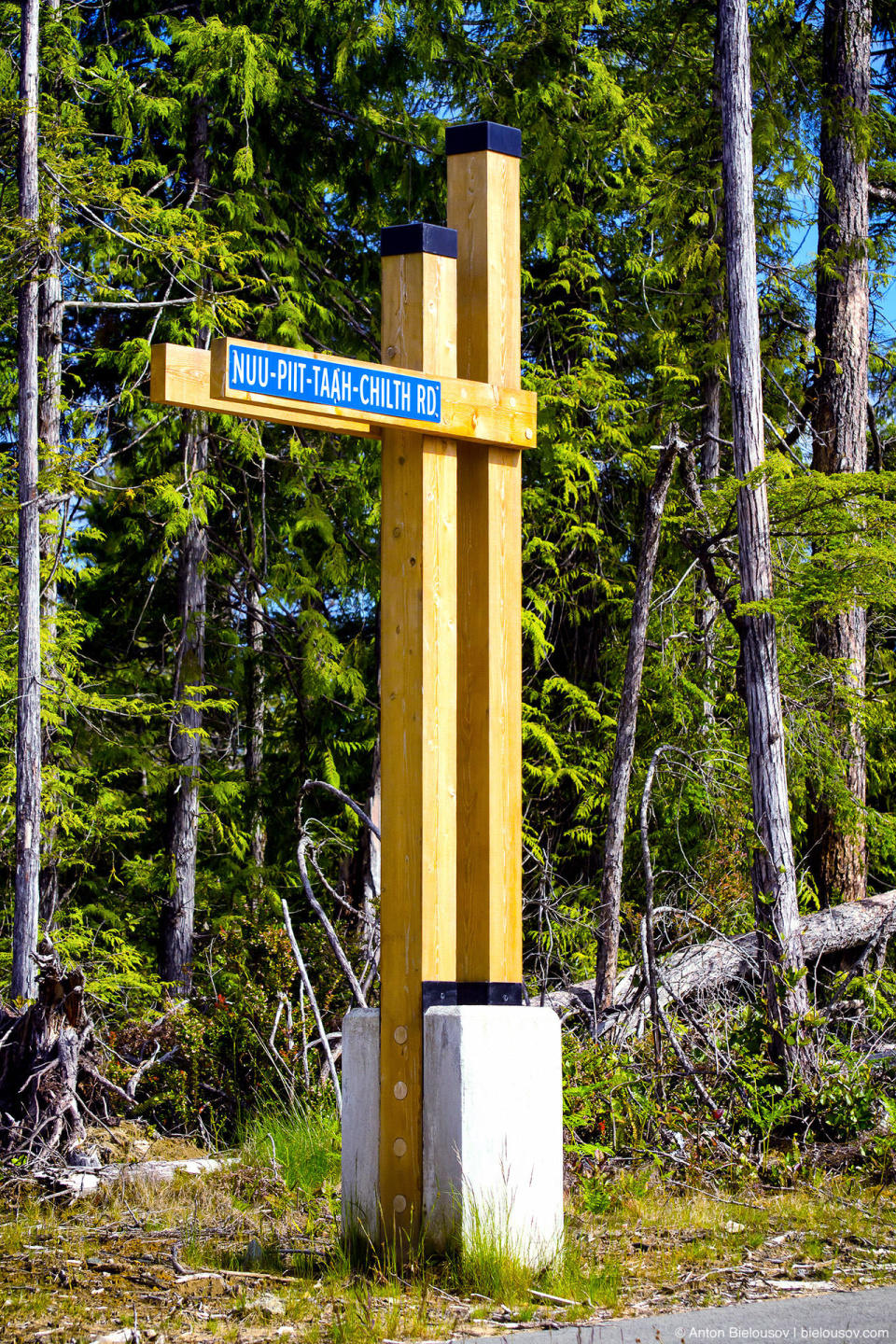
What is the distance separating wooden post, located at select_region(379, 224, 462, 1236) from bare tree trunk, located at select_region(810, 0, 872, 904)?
763cm

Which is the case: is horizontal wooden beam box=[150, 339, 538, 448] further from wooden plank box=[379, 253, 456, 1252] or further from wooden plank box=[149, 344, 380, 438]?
wooden plank box=[379, 253, 456, 1252]

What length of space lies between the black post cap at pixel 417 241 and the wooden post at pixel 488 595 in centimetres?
17

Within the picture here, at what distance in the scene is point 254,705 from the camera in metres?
14.4

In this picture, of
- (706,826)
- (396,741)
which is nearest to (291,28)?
(706,826)

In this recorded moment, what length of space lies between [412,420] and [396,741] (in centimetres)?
116

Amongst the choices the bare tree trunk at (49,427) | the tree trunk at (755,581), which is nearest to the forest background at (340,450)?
the bare tree trunk at (49,427)

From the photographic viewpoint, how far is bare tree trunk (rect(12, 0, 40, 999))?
989 cm

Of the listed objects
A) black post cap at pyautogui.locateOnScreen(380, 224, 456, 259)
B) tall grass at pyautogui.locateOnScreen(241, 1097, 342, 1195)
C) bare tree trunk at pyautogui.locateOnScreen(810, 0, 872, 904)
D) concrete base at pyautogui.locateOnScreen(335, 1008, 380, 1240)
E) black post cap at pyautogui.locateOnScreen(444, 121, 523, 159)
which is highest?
bare tree trunk at pyautogui.locateOnScreen(810, 0, 872, 904)

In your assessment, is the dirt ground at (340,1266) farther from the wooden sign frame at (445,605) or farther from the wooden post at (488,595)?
the wooden post at (488,595)

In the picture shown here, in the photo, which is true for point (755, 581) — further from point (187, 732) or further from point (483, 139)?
point (187, 732)

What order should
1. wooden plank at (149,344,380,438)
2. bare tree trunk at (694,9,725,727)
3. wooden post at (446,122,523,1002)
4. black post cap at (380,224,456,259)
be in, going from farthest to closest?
bare tree trunk at (694,9,725,727) < black post cap at (380,224,456,259) < wooden post at (446,122,523,1002) < wooden plank at (149,344,380,438)

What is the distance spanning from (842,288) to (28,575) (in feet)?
25.9

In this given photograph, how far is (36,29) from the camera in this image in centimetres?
1070

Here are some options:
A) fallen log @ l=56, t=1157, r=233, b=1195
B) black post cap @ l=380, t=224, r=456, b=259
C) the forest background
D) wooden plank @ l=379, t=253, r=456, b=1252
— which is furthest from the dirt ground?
the forest background
